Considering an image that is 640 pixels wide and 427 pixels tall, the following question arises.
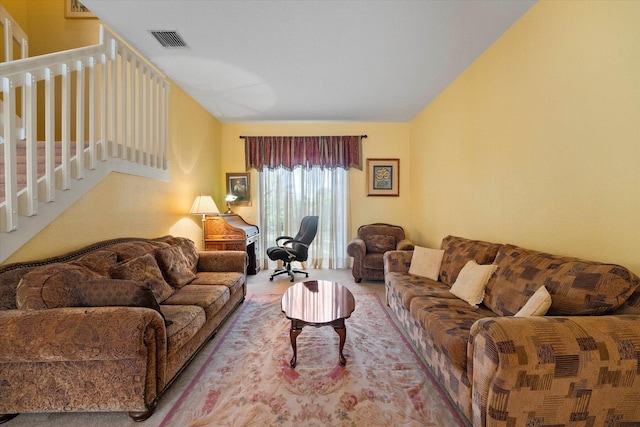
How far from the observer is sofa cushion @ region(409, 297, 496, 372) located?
1.46 meters

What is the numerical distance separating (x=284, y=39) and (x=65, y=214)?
7.79 feet

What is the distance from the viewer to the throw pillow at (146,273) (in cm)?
203

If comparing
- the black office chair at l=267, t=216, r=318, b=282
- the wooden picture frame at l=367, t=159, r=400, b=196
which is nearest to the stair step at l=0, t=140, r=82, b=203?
the black office chair at l=267, t=216, r=318, b=282

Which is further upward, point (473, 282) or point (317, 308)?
point (473, 282)

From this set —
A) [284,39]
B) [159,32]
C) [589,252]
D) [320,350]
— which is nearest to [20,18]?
[159,32]

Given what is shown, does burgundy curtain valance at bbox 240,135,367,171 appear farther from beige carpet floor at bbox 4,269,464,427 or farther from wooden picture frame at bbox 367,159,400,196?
beige carpet floor at bbox 4,269,464,427

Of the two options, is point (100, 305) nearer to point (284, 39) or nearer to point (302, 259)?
point (284, 39)

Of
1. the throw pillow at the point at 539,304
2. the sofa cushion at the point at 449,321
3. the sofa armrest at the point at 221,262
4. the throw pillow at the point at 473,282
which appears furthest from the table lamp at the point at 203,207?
the throw pillow at the point at 539,304

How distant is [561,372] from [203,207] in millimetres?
3790

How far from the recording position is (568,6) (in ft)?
5.80

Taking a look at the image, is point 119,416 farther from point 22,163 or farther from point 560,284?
point 560,284

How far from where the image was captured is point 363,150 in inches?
195

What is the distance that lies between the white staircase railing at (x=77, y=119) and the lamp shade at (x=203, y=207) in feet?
1.89

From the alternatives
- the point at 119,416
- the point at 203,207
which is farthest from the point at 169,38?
the point at 119,416
